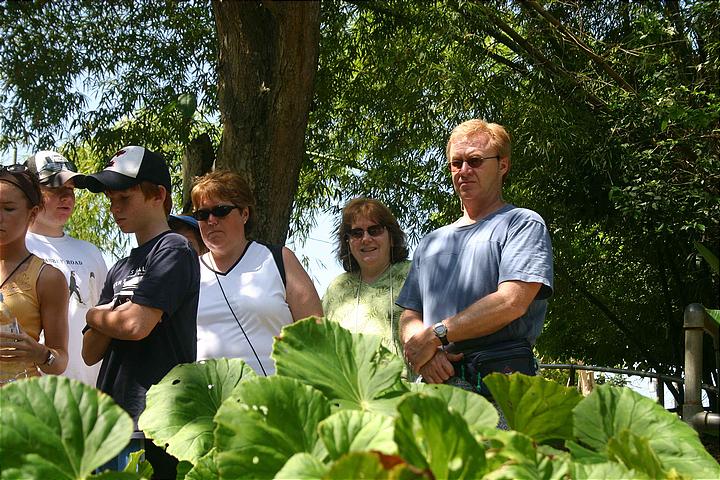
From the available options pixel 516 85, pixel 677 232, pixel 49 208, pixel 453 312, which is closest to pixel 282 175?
pixel 49 208

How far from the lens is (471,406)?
2.06ft

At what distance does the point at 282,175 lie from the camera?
663 cm

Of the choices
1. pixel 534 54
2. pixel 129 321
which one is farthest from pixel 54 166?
pixel 534 54

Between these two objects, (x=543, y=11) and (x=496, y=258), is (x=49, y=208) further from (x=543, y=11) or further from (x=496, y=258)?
(x=543, y=11)

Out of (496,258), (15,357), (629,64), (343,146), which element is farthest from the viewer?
(343,146)

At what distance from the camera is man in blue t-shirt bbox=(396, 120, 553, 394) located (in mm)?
2951

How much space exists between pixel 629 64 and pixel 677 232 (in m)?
1.89

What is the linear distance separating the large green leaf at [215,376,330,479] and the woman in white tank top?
8.30 ft

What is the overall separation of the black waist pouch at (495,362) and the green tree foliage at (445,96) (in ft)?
17.0

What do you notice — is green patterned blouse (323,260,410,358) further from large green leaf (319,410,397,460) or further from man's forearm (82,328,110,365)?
large green leaf (319,410,397,460)

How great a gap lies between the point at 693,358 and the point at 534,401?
3.08m

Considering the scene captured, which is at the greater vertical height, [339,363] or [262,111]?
[262,111]

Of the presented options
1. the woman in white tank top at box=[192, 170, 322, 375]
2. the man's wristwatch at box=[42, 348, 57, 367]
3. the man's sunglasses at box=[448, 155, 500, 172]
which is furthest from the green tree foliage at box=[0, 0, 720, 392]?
the man's wristwatch at box=[42, 348, 57, 367]

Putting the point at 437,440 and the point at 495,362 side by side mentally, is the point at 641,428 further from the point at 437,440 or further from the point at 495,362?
the point at 495,362
